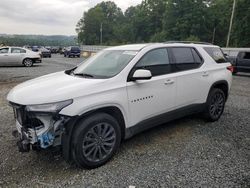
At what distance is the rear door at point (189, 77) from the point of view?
462 centimetres

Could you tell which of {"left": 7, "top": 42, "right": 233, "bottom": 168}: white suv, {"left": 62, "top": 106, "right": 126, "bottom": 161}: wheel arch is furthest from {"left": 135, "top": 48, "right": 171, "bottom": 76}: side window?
{"left": 62, "top": 106, "right": 126, "bottom": 161}: wheel arch

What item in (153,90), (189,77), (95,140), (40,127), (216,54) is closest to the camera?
(40,127)

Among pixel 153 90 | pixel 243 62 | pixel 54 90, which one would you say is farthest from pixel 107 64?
pixel 243 62

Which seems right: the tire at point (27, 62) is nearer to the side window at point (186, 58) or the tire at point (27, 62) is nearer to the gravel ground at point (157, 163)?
the gravel ground at point (157, 163)

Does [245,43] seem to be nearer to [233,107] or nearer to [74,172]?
[233,107]

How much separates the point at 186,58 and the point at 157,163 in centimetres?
223

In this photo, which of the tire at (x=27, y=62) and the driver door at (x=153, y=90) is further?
the tire at (x=27, y=62)

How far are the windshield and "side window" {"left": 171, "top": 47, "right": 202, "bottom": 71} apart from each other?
0.97m

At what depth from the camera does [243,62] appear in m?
14.7

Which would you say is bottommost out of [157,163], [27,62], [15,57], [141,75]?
[157,163]

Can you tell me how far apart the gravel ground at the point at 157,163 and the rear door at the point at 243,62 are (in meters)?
10.7

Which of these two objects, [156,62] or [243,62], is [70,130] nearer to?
[156,62]

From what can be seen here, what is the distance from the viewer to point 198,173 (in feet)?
11.3

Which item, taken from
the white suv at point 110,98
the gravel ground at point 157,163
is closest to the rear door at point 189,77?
the white suv at point 110,98
